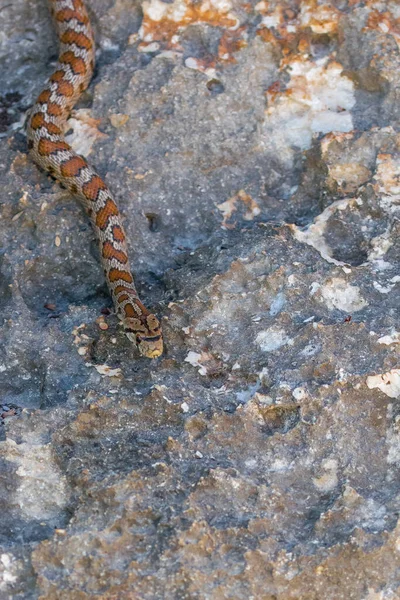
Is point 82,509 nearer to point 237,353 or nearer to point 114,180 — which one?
point 237,353

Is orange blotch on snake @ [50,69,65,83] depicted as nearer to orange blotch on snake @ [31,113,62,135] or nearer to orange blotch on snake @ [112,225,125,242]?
orange blotch on snake @ [31,113,62,135]

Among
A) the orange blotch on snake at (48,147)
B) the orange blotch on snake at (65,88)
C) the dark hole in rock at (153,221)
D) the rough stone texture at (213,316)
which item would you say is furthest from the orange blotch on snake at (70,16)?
the dark hole in rock at (153,221)

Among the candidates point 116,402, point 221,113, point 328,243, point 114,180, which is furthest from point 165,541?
point 221,113

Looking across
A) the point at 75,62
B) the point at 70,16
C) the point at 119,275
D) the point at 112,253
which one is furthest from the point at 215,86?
the point at 119,275

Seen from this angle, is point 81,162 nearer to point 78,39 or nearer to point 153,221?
point 153,221

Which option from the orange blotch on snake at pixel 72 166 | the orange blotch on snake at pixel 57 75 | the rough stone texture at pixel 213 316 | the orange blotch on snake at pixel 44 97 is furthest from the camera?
the orange blotch on snake at pixel 57 75

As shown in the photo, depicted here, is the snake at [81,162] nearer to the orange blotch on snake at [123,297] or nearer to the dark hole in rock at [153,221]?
the orange blotch on snake at [123,297]
